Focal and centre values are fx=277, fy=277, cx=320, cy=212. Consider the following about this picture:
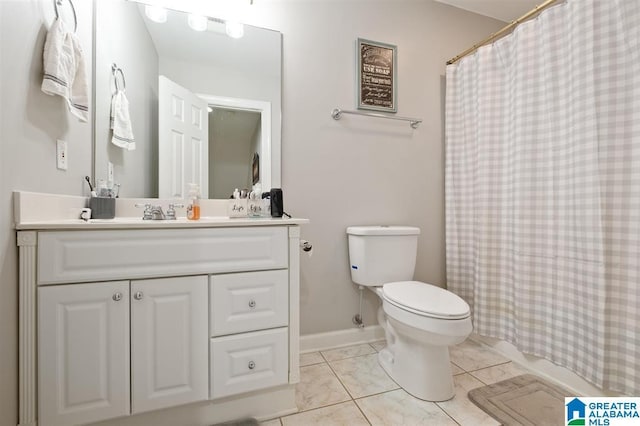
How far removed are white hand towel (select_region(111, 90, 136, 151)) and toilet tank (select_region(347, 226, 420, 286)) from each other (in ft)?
4.20

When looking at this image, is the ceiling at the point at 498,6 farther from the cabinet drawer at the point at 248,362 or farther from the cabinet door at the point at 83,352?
the cabinet door at the point at 83,352

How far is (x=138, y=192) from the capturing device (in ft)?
4.51

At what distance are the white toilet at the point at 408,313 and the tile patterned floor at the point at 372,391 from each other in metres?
0.07

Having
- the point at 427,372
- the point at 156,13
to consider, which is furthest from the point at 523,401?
the point at 156,13

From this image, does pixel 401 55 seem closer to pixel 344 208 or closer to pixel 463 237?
pixel 344 208

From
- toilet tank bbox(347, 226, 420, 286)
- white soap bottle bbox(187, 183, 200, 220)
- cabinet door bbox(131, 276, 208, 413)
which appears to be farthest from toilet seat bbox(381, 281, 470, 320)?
white soap bottle bbox(187, 183, 200, 220)

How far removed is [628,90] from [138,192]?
222cm

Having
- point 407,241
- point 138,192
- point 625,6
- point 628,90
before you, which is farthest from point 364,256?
point 625,6

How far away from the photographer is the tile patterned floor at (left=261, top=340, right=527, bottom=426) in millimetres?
1148

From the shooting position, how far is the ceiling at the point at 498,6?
1965mm

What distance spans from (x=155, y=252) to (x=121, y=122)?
2.53ft

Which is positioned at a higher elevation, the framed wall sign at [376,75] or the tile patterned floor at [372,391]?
the framed wall sign at [376,75]

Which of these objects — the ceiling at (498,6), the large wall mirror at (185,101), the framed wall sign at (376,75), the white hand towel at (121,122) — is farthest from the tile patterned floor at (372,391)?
the ceiling at (498,6)

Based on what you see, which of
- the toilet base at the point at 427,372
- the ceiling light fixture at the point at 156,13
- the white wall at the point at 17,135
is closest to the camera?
the white wall at the point at 17,135
